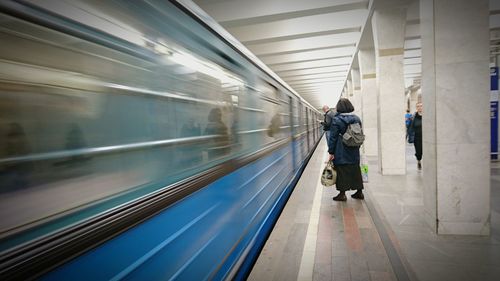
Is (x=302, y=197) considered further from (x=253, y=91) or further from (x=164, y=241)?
(x=164, y=241)

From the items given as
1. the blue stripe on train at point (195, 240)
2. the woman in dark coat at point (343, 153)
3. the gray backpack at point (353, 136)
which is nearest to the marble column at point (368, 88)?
the woman in dark coat at point (343, 153)

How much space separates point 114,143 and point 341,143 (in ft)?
13.3

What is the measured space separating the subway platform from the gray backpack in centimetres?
108

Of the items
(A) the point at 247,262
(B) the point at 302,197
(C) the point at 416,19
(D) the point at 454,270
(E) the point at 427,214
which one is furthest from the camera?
(C) the point at 416,19

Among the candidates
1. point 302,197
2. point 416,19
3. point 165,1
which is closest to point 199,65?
point 165,1

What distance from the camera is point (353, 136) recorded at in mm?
4398

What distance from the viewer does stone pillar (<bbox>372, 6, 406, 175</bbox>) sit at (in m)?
6.76

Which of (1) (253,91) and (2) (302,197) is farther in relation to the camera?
(2) (302,197)

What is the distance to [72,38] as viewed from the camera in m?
1.10

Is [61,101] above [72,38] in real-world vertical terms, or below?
below

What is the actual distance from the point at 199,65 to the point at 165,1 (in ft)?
1.65

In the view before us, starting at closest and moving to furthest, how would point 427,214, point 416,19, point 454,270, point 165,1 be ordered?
1. point 165,1
2. point 454,270
3. point 427,214
4. point 416,19

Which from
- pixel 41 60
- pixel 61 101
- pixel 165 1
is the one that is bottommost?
pixel 61 101

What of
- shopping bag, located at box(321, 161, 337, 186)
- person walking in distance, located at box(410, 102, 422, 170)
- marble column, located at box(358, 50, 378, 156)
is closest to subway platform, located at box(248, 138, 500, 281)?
shopping bag, located at box(321, 161, 337, 186)
